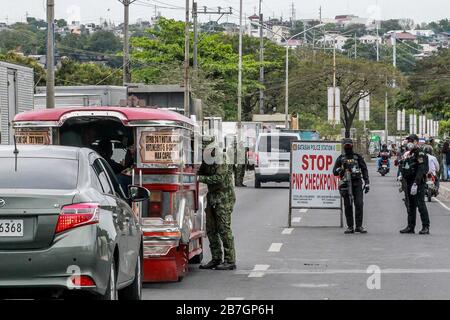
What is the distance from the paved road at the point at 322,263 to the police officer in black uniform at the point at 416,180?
1.23 ft

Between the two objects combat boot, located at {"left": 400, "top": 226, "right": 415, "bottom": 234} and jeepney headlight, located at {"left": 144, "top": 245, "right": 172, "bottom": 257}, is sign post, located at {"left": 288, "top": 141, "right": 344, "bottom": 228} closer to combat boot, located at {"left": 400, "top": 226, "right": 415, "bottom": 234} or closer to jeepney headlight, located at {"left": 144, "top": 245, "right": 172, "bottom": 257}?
combat boot, located at {"left": 400, "top": 226, "right": 415, "bottom": 234}

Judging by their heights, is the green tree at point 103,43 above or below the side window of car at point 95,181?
above

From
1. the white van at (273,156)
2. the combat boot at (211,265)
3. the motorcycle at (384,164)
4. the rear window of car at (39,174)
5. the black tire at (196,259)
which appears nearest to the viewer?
the rear window of car at (39,174)

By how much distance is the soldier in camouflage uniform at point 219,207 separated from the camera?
17.4 m

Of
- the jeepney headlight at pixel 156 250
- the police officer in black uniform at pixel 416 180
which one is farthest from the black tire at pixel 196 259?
the police officer in black uniform at pixel 416 180

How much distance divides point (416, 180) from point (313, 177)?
3.41 m

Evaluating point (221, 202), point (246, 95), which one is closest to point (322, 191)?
point (221, 202)

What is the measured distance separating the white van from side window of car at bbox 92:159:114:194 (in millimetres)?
31713

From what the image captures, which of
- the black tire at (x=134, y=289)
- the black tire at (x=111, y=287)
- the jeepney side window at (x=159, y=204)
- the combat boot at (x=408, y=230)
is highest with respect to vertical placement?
the jeepney side window at (x=159, y=204)

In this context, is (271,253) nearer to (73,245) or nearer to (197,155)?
(197,155)

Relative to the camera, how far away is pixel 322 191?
27016 mm

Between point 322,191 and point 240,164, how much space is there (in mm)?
21007

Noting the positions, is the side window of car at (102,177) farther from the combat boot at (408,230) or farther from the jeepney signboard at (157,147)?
the combat boot at (408,230)

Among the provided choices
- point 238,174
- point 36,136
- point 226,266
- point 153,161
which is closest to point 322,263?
point 226,266
